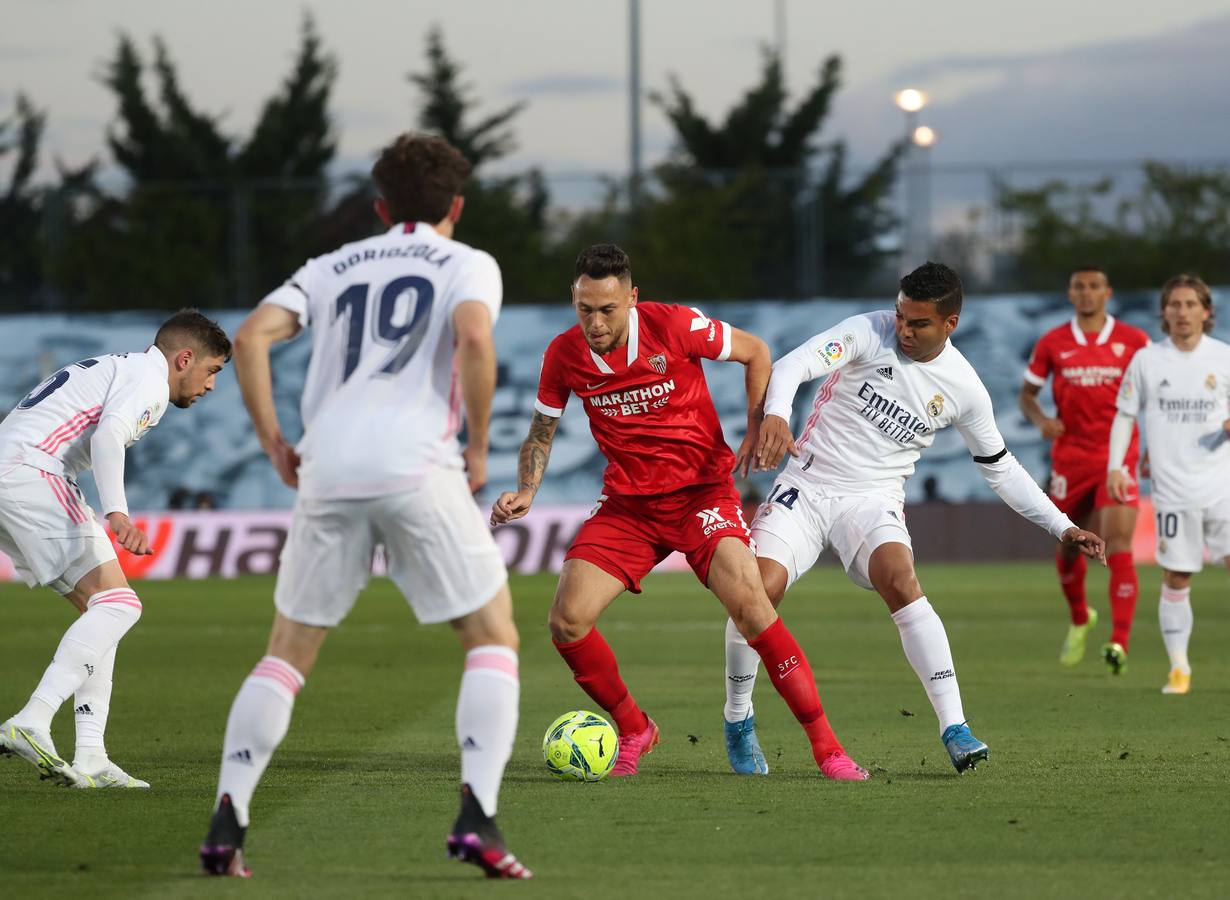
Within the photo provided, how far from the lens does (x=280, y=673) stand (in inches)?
215

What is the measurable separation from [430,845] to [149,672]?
7454mm

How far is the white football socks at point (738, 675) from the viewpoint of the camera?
7.79 metres

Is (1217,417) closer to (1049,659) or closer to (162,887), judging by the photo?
(1049,659)

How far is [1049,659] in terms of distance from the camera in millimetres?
13359

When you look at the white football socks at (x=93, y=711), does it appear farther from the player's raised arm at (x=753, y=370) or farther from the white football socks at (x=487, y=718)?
the player's raised arm at (x=753, y=370)

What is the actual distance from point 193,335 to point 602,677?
2.24 m

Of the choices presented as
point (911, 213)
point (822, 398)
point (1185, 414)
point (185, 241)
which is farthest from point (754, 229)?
point (822, 398)

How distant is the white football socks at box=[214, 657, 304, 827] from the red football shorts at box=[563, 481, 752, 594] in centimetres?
250

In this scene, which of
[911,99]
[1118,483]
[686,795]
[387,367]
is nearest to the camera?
[387,367]

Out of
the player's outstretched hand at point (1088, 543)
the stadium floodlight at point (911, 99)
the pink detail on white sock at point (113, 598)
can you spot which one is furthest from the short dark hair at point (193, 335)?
the stadium floodlight at point (911, 99)

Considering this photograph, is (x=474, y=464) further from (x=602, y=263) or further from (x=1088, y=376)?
(x=1088, y=376)

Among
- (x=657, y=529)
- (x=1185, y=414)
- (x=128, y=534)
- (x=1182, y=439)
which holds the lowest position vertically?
(x=1182, y=439)

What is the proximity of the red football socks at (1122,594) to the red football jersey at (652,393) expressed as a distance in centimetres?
568

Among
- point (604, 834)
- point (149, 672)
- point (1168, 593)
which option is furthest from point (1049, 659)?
point (604, 834)
